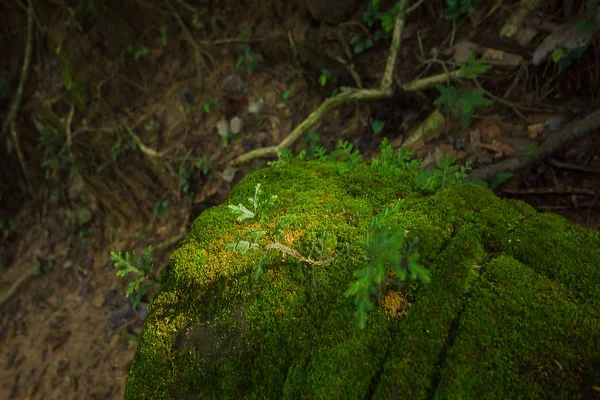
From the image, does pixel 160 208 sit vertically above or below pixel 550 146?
below

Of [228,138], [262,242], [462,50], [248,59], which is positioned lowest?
[228,138]

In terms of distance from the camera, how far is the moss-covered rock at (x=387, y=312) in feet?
3.37

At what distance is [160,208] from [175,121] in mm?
1533

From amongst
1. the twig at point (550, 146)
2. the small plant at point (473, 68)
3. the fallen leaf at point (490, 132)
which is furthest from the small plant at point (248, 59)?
the twig at point (550, 146)

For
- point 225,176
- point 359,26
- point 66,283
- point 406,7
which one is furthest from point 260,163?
point 66,283

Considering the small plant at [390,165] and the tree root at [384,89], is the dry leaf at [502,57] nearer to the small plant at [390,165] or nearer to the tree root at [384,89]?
the tree root at [384,89]

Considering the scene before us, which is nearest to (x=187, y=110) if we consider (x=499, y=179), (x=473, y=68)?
(x=473, y=68)

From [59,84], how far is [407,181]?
24.0 feet

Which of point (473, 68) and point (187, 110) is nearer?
point (473, 68)

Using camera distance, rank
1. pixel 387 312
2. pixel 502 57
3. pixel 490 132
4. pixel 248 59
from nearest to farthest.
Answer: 1. pixel 387 312
2. pixel 490 132
3. pixel 502 57
4. pixel 248 59

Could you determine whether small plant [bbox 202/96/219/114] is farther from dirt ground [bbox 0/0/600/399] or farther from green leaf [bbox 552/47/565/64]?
green leaf [bbox 552/47/565/64]

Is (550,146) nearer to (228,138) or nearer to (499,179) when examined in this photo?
(499,179)

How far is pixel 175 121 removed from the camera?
5.82m

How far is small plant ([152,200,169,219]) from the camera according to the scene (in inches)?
219
